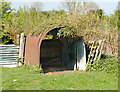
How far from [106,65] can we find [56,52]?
5.31 metres

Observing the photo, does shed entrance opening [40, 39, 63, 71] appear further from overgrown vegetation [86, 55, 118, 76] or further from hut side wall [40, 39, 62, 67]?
overgrown vegetation [86, 55, 118, 76]

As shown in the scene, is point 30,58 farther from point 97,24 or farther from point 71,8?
point 71,8

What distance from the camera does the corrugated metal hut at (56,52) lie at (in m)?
9.68

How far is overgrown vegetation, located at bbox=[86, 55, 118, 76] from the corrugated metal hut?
60 centimetres

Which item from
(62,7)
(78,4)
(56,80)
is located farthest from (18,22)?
(56,80)

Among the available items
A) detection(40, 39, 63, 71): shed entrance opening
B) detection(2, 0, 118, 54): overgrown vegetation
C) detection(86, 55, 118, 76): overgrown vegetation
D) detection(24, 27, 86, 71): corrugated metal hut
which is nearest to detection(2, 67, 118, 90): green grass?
detection(86, 55, 118, 76): overgrown vegetation

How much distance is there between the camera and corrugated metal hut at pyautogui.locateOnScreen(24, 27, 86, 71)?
31.8 ft

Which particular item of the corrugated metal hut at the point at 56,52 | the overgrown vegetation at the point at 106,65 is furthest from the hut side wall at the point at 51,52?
the overgrown vegetation at the point at 106,65

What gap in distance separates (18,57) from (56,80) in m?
4.30

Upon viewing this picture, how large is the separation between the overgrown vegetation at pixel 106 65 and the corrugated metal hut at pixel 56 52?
60 cm

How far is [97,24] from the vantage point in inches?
496

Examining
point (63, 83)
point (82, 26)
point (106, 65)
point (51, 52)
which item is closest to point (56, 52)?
point (51, 52)

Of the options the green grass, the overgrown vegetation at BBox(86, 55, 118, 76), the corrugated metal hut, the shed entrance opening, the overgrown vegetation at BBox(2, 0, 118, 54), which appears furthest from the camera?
the shed entrance opening

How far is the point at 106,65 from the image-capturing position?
9523 mm
